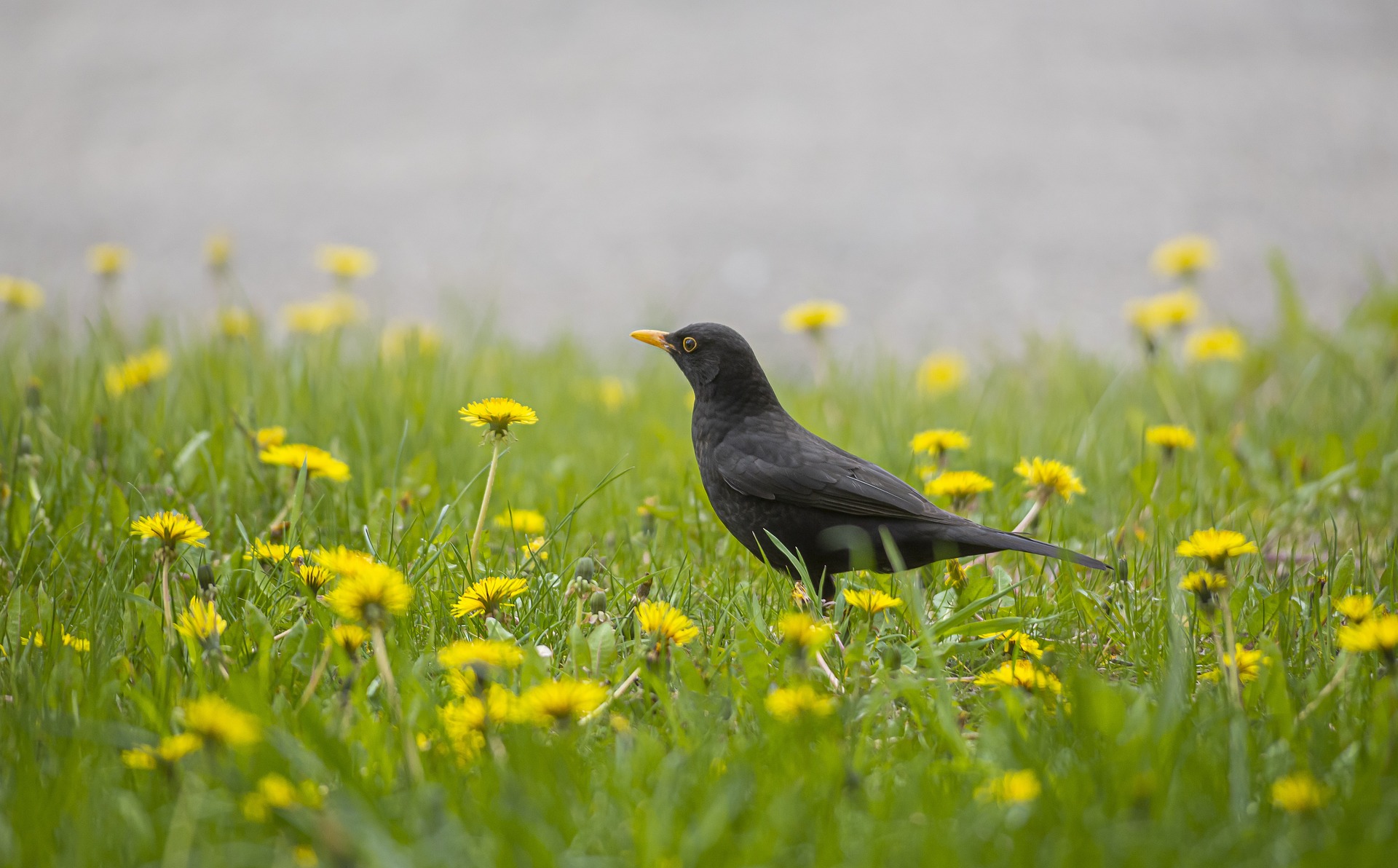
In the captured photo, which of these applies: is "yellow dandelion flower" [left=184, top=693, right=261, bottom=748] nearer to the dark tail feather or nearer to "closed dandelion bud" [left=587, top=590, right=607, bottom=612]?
"closed dandelion bud" [left=587, top=590, right=607, bottom=612]

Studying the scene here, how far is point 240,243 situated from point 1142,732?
7253 millimetres

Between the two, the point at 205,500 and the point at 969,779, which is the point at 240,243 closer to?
the point at 205,500

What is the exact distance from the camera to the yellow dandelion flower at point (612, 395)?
199 inches

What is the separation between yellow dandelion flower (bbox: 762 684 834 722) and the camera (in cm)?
170

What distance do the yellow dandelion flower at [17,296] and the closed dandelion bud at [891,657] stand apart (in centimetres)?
457

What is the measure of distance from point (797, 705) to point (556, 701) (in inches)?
15.7

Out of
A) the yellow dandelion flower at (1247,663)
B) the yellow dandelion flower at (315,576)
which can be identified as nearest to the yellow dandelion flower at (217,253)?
the yellow dandelion flower at (315,576)

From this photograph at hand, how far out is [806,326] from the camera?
4.52 metres

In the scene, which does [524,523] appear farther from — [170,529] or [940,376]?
[940,376]

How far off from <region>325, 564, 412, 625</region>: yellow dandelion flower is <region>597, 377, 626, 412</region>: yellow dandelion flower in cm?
326

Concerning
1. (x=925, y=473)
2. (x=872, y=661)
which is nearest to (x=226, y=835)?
(x=872, y=661)

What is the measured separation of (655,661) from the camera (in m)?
1.98

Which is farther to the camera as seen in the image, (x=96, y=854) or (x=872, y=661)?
(x=872, y=661)

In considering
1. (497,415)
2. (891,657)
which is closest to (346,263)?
(497,415)
